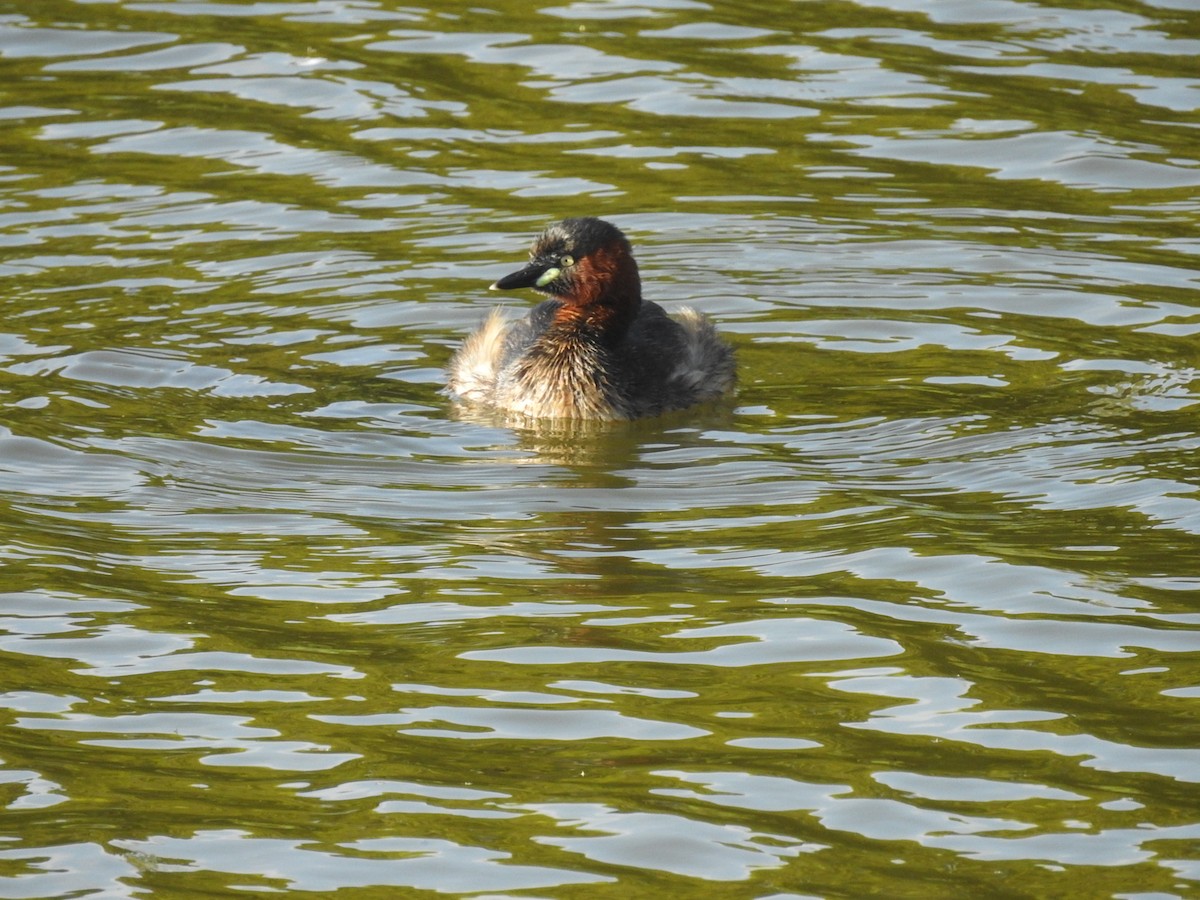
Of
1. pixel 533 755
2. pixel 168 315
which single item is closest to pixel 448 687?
pixel 533 755

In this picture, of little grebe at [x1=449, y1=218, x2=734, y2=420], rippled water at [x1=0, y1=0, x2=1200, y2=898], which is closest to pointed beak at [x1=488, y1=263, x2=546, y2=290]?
little grebe at [x1=449, y1=218, x2=734, y2=420]

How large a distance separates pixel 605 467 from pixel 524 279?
1448mm

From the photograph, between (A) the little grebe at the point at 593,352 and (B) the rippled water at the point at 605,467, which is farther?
(A) the little grebe at the point at 593,352

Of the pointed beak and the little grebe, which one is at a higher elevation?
the pointed beak

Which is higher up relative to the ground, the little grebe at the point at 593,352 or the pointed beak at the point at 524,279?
the pointed beak at the point at 524,279

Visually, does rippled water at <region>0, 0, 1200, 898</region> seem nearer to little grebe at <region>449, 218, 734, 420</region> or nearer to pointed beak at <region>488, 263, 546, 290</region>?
little grebe at <region>449, 218, 734, 420</region>

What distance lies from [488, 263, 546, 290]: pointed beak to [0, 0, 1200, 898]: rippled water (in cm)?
71

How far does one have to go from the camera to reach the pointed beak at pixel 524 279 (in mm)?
10297

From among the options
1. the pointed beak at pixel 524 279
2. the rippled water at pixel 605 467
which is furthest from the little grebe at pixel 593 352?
the rippled water at pixel 605 467

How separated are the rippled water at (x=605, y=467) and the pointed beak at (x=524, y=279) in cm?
71

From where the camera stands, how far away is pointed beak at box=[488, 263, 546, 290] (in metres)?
10.3

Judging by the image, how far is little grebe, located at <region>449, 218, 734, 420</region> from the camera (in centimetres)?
1027

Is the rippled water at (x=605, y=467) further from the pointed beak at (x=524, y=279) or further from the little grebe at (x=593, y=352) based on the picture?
the pointed beak at (x=524, y=279)

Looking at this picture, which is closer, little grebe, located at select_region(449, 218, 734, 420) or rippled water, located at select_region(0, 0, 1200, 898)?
rippled water, located at select_region(0, 0, 1200, 898)
